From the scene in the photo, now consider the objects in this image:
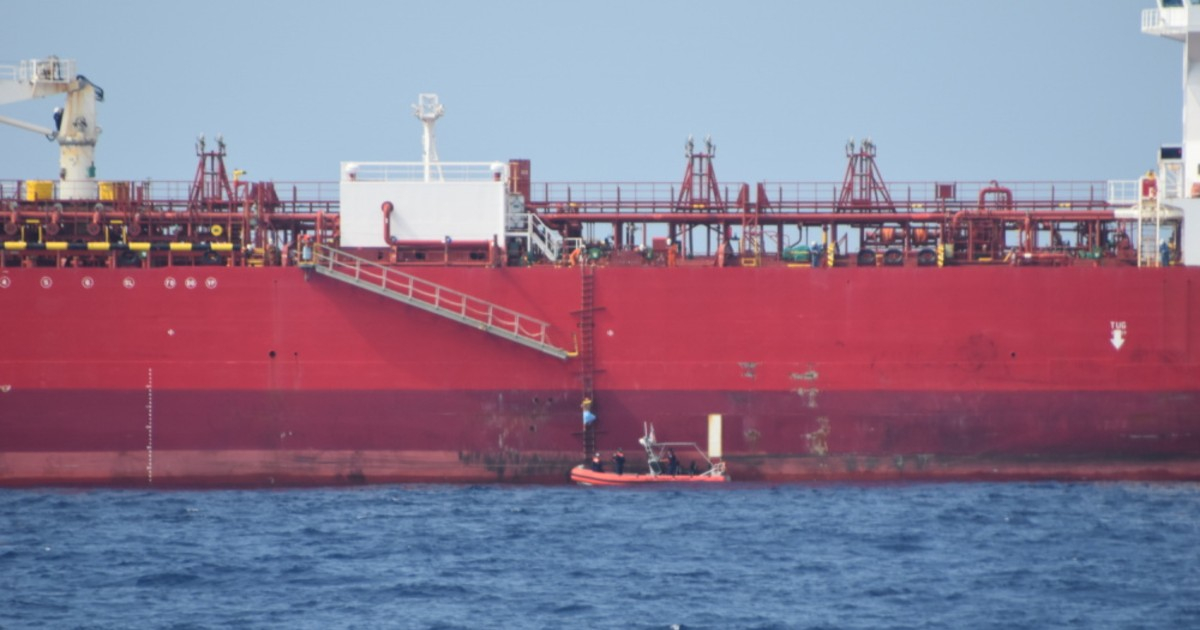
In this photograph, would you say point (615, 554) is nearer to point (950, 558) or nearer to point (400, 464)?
point (950, 558)

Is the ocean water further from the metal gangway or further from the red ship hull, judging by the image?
the metal gangway

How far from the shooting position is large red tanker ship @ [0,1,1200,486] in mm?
41312

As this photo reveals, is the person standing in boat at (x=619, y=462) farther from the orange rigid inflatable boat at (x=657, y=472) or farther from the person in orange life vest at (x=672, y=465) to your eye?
the person in orange life vest at (x=672, y=465)

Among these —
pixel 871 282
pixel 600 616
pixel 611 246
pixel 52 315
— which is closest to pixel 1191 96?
pixel 871 282

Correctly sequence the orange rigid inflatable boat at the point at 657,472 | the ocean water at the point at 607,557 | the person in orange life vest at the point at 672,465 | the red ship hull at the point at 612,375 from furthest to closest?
1. the red ship hull at the point at 612,375
2. the person in orange life vest at the point at 672,465
3. the orange rigid inflatable boat at the point at 657,472
4. the ocean water at the point at 607,557

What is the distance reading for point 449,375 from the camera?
137 ft

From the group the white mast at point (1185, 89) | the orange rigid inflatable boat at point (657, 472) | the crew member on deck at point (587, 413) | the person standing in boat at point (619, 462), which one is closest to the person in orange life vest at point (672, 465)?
the orange rigid inflatable boat at point (657, 472)

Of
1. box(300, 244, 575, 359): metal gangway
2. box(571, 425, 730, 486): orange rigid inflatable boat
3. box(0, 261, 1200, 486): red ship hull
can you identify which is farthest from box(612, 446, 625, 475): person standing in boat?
box(300, 244, 575, 359): metal gangway

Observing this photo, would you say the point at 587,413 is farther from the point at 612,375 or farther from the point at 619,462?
the point at 619,462

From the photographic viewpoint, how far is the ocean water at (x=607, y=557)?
29031mm

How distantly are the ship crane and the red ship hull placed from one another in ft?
20.7

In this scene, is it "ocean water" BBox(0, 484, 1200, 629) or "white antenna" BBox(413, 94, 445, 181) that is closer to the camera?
"ocean water" BBox(0, 484, 1200, 629)

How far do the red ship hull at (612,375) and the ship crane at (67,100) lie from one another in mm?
6314

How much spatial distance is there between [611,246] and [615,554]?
1359cm
